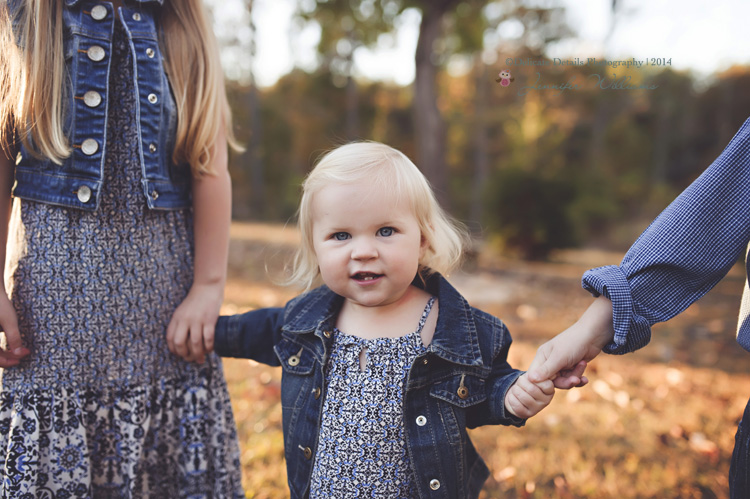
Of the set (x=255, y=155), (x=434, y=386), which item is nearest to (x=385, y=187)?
(x=434, y=386)

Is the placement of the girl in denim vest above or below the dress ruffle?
above

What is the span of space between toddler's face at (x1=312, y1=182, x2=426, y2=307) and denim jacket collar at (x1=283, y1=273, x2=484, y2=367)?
158 mm

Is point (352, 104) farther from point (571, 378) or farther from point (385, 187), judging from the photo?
point (571, 378)

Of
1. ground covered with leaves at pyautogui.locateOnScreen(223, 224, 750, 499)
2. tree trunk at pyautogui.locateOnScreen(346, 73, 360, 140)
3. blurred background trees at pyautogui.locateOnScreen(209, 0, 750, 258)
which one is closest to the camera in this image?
ground covered with leaves at pyautogui.locateOnScreen(223, 224, 750, 499)

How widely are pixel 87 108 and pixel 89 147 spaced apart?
0.37 feet

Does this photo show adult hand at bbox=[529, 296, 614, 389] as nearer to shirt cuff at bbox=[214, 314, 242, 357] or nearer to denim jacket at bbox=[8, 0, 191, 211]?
shirt cuff at bbox=[214, 314, 242, 357]

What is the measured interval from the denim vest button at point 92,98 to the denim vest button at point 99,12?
0.74 feet

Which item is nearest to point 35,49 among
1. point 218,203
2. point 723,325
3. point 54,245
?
point 54,245

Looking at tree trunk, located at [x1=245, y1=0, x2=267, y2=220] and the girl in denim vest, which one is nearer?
the girl in denim vest

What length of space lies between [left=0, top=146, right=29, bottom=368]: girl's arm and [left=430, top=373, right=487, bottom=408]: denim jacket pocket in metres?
1.19

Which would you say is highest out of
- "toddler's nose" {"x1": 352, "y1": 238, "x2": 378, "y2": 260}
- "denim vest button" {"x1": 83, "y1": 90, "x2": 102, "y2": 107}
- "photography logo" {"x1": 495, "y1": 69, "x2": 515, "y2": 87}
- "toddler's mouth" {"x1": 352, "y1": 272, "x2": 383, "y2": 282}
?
"photography logo" {"x1": 495, "y1": 69, "x2": 515, "y2": 87}

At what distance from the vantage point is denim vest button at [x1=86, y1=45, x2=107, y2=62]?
1.50 metres

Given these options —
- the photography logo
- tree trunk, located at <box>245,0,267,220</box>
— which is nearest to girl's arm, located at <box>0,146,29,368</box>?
the photography logo

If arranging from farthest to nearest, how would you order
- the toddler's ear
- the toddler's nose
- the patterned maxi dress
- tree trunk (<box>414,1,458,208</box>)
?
1. tree trunk (<box>414,1,458,208</box>)
2. the toddler's ear
3. the patterned maxi dress
4. the toddler's nose
